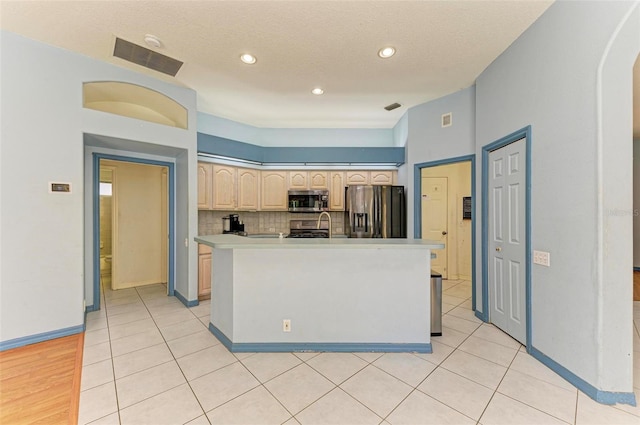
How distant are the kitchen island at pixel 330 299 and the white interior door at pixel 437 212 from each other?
292cm

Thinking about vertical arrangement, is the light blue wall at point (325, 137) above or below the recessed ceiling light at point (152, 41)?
below

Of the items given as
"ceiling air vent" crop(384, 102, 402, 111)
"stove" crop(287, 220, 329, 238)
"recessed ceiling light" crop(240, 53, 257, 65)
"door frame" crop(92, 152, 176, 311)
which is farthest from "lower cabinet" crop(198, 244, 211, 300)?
"ceiling air vent" crop(384, 102, 402, 111)

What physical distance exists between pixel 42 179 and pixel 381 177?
472 cm

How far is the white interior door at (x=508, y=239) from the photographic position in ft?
8.57

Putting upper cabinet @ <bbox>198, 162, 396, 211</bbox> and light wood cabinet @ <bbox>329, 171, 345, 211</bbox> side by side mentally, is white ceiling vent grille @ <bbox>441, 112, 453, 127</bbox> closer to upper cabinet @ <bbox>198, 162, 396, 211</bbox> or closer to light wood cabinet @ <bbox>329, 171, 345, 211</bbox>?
upper cabinet @ <bbox>198, 162, 396, 211</bbox>

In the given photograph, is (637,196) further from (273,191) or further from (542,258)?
(273,191)

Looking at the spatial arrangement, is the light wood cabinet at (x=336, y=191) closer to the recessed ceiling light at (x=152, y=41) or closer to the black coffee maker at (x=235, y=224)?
the black coffee maker at (x=235, y=224)

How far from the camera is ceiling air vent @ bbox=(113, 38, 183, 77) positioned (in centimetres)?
274

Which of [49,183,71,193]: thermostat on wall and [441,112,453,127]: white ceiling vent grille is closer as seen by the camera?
[49,183,71,193]: thermostat on wall

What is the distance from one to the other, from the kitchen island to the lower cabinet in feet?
5.72

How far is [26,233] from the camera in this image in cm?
261

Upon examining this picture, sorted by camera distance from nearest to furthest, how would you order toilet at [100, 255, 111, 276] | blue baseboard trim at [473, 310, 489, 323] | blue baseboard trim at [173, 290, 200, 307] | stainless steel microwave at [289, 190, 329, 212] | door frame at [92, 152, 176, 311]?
blue baseboard trim at [473, 310, 489, 323], door frame at [92, 152, 176, 311], blue baseboard trim at [173, 290, 200, 307], stainless steel microwave at [289, 190, 329, 212], toilet at [100, 255, 111, 276]

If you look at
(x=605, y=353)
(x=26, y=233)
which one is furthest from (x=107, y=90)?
(x=605, y=353)

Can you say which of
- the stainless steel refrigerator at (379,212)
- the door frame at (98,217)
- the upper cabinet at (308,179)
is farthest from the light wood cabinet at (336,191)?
the door frame at (98,217)
